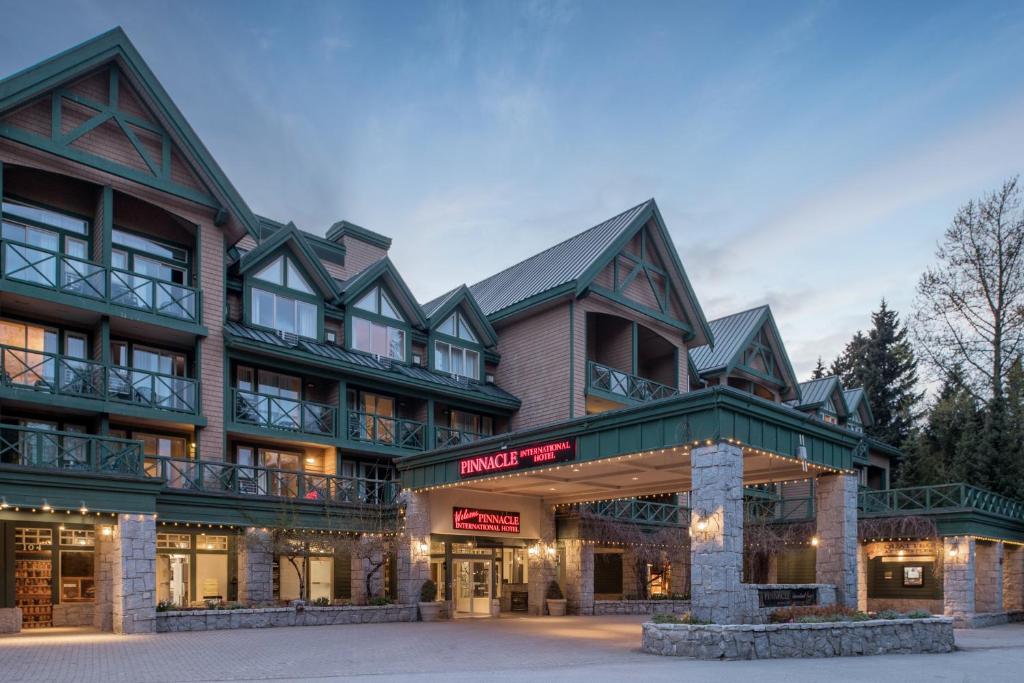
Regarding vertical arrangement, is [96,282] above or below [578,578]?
above

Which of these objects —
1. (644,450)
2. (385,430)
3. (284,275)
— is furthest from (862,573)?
(284,275)

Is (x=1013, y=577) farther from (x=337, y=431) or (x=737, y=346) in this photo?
(x=337, y=431)

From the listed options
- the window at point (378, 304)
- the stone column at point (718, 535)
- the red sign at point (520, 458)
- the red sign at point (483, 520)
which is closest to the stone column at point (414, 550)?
the red sign at point (483, 520)

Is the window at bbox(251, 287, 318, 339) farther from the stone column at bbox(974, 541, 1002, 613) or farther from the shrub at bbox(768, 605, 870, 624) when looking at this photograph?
the stone column at bbox(974, 541, 1002, 613)

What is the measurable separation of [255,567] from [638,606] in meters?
14.2

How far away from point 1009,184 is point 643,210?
1796 cm

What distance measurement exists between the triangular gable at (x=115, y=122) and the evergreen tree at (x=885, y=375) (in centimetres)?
4911

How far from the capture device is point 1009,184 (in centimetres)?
3784

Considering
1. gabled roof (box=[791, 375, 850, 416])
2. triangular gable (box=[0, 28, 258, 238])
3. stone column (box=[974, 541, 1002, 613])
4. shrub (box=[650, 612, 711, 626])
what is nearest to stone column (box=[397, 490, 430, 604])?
triangular gable (box=[0, 28, 258, 238])

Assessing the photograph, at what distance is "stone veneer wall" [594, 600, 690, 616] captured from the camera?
2998cm

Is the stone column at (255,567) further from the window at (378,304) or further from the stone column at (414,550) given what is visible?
the window at (378,304)

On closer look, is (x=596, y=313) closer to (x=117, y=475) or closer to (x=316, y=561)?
(x=316, y=561)

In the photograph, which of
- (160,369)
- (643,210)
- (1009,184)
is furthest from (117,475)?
(1009,184)

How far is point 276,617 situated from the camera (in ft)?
73.8
